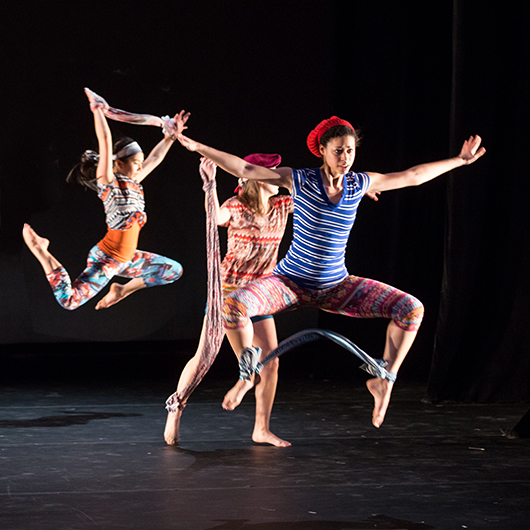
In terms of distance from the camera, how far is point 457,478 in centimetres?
336

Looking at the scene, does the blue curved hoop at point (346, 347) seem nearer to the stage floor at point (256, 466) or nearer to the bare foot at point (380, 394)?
the bare foot at point (380, 394)

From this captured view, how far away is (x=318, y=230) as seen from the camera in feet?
11.2

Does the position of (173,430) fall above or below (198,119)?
below

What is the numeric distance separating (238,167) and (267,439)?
1.40m

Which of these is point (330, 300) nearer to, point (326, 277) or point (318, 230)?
point (326, 277)

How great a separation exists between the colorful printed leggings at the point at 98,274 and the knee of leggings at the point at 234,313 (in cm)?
243

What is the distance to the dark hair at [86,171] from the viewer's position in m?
5.91

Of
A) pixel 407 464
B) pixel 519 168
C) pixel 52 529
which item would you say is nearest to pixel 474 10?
pixel 519 168

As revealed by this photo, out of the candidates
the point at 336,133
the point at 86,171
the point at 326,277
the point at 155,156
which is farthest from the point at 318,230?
the point at 86,171

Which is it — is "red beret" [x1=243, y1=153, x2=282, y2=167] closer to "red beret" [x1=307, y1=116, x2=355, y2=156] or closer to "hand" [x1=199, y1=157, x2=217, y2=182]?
"hand" [x1=199, y1=157, x2=217, y2=182]

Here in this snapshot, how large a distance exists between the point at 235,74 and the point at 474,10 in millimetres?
1931

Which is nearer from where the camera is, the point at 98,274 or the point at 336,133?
the point at 336,133

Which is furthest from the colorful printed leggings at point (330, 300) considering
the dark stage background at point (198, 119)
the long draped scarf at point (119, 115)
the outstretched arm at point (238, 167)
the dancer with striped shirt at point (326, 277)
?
the dark stage background at point (198, 119)

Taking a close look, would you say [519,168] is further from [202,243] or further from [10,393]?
[10,393]
